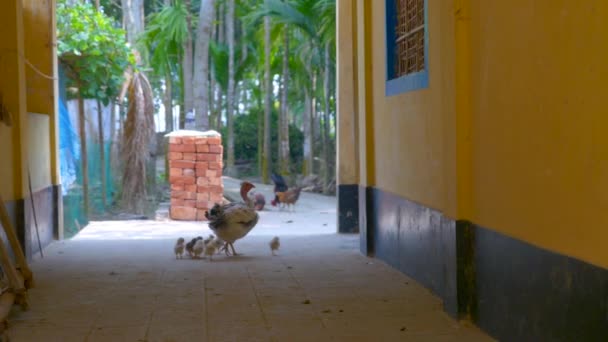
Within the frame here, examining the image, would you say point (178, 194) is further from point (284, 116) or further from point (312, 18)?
point (284, 116)

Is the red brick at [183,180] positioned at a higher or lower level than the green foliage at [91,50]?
lower

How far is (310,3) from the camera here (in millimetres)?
26547

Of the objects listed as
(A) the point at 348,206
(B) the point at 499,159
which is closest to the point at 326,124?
(A) the point at 348,206

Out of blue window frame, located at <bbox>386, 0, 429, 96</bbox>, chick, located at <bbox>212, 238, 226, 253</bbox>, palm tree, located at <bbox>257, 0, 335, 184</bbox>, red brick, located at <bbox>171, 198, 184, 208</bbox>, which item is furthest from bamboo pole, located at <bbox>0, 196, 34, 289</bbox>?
palm tree, located at <bbox>257, 0, 335, 184</bbox>

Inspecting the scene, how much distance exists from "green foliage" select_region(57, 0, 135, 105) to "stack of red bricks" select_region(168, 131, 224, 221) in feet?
5.63

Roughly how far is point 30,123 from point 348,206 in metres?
5.00

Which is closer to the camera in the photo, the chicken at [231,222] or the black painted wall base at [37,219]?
the black painted wall base at [37,219]

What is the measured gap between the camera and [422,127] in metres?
8.73

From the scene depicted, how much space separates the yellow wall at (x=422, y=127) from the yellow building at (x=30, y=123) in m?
4.15

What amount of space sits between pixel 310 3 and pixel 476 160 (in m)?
20.2

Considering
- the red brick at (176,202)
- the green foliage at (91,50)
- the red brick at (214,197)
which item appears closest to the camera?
the green foliage at (91,50)

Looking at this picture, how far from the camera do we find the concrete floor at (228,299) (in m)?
6.84

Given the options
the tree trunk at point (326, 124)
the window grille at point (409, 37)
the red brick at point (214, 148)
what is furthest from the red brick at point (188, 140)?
the tree trunk at point (326, 124)

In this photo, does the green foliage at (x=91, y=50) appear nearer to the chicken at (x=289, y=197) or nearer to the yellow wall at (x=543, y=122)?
the chicken at (x=289, y=197)
